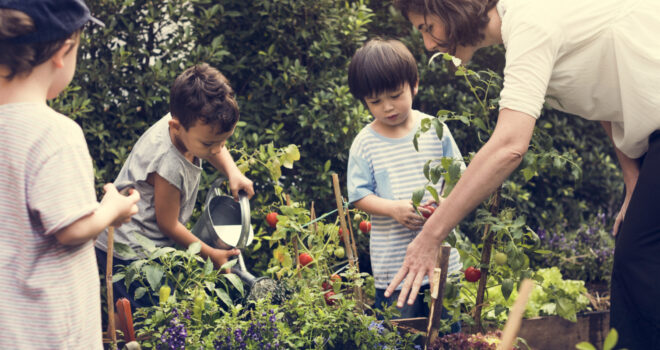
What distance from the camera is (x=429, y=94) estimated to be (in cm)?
394

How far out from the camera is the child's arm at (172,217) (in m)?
2.25

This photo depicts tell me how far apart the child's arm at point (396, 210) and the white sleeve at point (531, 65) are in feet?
2.63

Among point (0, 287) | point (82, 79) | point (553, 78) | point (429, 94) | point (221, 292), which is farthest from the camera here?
point (429, 94)

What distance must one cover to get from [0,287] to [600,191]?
412 centimetres

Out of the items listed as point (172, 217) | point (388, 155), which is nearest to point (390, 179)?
point (388, 155)

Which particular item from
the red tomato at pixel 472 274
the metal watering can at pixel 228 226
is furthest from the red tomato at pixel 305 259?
the red tomato at pixel 472 274

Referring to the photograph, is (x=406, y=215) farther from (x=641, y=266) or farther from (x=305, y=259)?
(x=641, y=266)

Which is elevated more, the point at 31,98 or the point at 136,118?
the point at 31,98

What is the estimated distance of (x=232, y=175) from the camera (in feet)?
8.06

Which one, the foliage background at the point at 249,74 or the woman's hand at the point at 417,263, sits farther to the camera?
the foliage background at the point at 249,74

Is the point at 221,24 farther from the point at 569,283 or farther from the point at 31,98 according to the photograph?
the point at 569,283

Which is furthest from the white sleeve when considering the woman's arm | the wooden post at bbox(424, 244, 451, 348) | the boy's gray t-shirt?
the boy's gray t-shirt

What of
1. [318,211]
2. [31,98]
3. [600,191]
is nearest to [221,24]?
[318,211]

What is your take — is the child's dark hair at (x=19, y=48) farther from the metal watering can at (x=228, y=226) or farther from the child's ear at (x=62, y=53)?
the metal watering can at (x=228, y=226)
